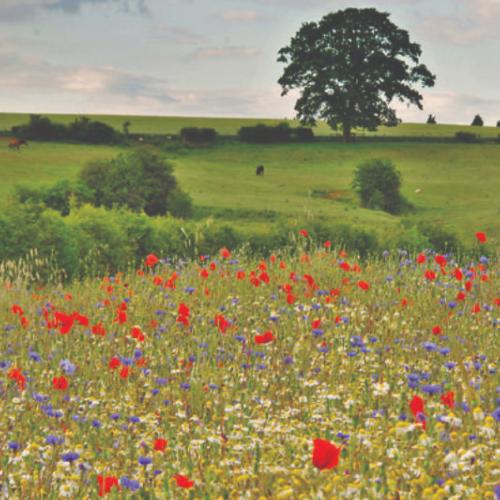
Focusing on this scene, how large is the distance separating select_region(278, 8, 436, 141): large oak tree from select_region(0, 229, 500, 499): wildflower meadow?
176 feet

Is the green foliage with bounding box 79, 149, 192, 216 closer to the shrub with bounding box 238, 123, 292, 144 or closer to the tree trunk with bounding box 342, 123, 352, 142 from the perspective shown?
the shrub with bounding box 238, 123, 292, 144

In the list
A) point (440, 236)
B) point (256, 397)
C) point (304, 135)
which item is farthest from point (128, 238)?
point (304, 135)

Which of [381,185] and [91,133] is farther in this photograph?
[91,133]

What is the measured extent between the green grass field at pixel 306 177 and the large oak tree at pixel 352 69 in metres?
3.64

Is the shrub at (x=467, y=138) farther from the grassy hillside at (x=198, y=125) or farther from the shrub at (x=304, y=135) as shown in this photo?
the shrub at (x=304, y=135)

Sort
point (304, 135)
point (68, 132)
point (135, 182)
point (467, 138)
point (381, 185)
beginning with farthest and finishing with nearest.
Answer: point (467, 138)
point (304, 135)
point (68, 132)
point (381, 185)
point (135, 182)

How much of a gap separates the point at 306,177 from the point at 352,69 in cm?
2100

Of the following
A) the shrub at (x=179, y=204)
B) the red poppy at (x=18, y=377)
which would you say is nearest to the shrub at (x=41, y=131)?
the shrub at (x=179, y=204)

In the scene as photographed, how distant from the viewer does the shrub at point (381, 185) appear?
37188 mm

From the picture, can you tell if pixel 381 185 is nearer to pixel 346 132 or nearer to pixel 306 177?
pixel 306 177

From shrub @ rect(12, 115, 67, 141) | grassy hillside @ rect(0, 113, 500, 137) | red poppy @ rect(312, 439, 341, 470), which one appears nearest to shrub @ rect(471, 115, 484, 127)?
grassy hillside @ rect(0, 113, 500, 137)

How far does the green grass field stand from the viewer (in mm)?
33094

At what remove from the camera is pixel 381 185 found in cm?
3728

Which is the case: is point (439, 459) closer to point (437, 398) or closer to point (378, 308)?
point (437, 398)
